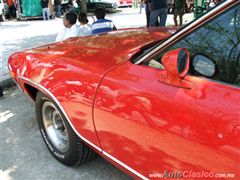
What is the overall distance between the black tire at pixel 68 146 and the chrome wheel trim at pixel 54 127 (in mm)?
21

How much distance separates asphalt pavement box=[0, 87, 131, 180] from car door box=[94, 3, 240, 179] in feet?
3.02

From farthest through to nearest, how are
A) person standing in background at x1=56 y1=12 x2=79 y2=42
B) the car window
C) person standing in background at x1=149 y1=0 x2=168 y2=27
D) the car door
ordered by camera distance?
1. person standing in background at x1=149 y1=0 x2=168 y2=27
2. person standing in background at x1=56 y1=12 x2=79 y2=42
3. the car window
4. the car door

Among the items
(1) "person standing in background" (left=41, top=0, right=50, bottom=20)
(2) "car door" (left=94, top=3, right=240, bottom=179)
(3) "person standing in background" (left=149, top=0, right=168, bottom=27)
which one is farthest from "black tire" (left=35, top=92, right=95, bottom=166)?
(1) "person standing in background" (left=41, top=0, right=50, bottom=20)

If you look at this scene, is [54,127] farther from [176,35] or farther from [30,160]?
[176,35]

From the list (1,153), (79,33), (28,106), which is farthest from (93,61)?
(79,33)

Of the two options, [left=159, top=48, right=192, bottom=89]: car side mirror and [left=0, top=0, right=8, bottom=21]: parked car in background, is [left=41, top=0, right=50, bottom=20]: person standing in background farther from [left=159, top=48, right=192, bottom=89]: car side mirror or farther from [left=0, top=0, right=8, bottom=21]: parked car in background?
[left=159, top=48, right=192, bottom=89]: car side mirror

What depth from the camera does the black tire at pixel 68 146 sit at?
292 centimetres

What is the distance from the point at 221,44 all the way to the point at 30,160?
2.35 m

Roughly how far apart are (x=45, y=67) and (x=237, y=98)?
1.80 meters

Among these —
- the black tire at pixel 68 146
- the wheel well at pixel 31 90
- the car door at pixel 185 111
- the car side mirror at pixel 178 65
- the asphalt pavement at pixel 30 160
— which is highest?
the car side mirror at pixel 178 65

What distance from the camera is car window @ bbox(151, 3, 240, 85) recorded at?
185 cm

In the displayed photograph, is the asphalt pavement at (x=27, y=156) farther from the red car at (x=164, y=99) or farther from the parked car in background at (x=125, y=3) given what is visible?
the parked car in background at (x=125, y=3)

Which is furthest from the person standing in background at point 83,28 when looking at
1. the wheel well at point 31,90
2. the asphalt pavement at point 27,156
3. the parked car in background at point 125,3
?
the parked car in background at point 125,3

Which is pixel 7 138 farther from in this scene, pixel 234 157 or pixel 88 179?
pixel 234 157
